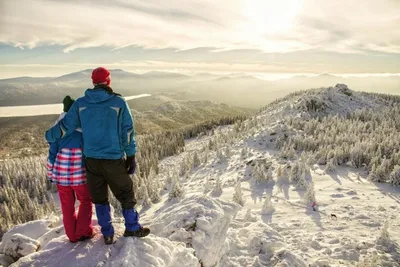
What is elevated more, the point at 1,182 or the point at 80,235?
the point at 80,235

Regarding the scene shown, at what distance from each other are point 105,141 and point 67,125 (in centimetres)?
66

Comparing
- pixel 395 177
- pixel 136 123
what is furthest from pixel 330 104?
pixel 136 123

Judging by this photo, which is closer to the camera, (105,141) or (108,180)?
(105,141)

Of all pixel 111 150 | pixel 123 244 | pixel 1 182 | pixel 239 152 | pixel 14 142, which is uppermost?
pixel 111 150

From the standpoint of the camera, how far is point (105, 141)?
3650 mm

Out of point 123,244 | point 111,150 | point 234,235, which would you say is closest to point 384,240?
point 234,235

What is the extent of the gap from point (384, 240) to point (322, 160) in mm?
5879

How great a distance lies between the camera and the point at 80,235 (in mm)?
4023

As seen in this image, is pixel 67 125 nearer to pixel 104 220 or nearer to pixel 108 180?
pixel 108 180

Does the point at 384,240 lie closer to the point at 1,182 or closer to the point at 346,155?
the point at 346,155

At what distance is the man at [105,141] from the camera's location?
3650 millimetres

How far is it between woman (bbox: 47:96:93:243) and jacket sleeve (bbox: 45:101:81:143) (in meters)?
0.11

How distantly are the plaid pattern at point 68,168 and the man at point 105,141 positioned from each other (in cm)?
22

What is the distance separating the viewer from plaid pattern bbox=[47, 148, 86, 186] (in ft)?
12.9
